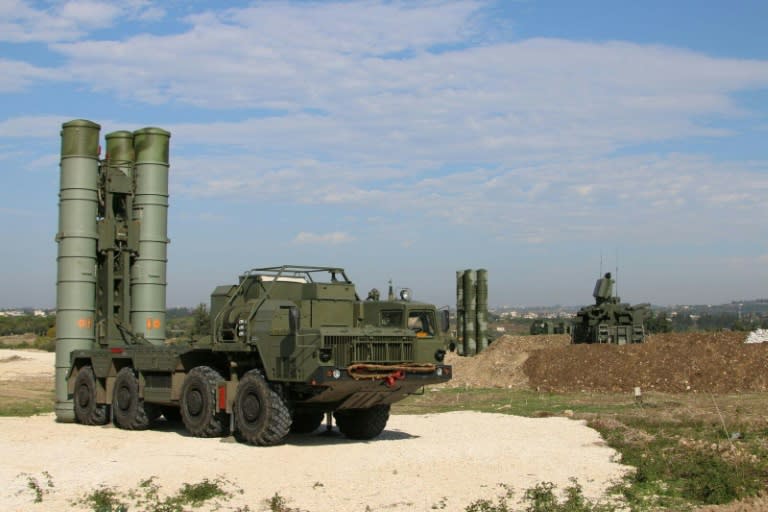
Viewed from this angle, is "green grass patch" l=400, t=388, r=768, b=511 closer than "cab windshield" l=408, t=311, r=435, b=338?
Yes

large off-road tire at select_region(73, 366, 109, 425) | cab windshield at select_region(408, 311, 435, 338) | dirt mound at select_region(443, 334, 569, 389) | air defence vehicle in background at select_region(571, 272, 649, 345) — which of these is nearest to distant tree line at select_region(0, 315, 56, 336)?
dirt mound at select_region(443, 334, 569, 389)

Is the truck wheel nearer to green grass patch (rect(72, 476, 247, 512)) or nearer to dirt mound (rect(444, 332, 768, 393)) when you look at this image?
green grass patch (rect(72, 476, 247, 512))

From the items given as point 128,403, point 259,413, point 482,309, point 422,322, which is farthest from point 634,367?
point 259,413

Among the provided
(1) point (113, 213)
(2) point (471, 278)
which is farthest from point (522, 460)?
(2) point (471, 278)

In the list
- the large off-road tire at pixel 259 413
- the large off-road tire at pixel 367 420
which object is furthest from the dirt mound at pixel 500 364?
the large off-road tire at pixel 259 413

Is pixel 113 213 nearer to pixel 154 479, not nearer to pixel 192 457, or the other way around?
pixel 192 457

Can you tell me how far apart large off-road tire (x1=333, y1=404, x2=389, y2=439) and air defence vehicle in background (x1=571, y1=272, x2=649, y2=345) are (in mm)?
21186

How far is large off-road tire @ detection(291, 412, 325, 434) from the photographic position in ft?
58.5

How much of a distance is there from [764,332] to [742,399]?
37.1ft

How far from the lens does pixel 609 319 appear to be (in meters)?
38.2

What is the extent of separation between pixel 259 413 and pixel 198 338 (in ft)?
10.3

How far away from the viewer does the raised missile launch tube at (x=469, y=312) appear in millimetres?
41250

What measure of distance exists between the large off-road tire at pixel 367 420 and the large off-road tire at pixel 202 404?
2.15 m

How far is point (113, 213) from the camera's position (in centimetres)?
2180
